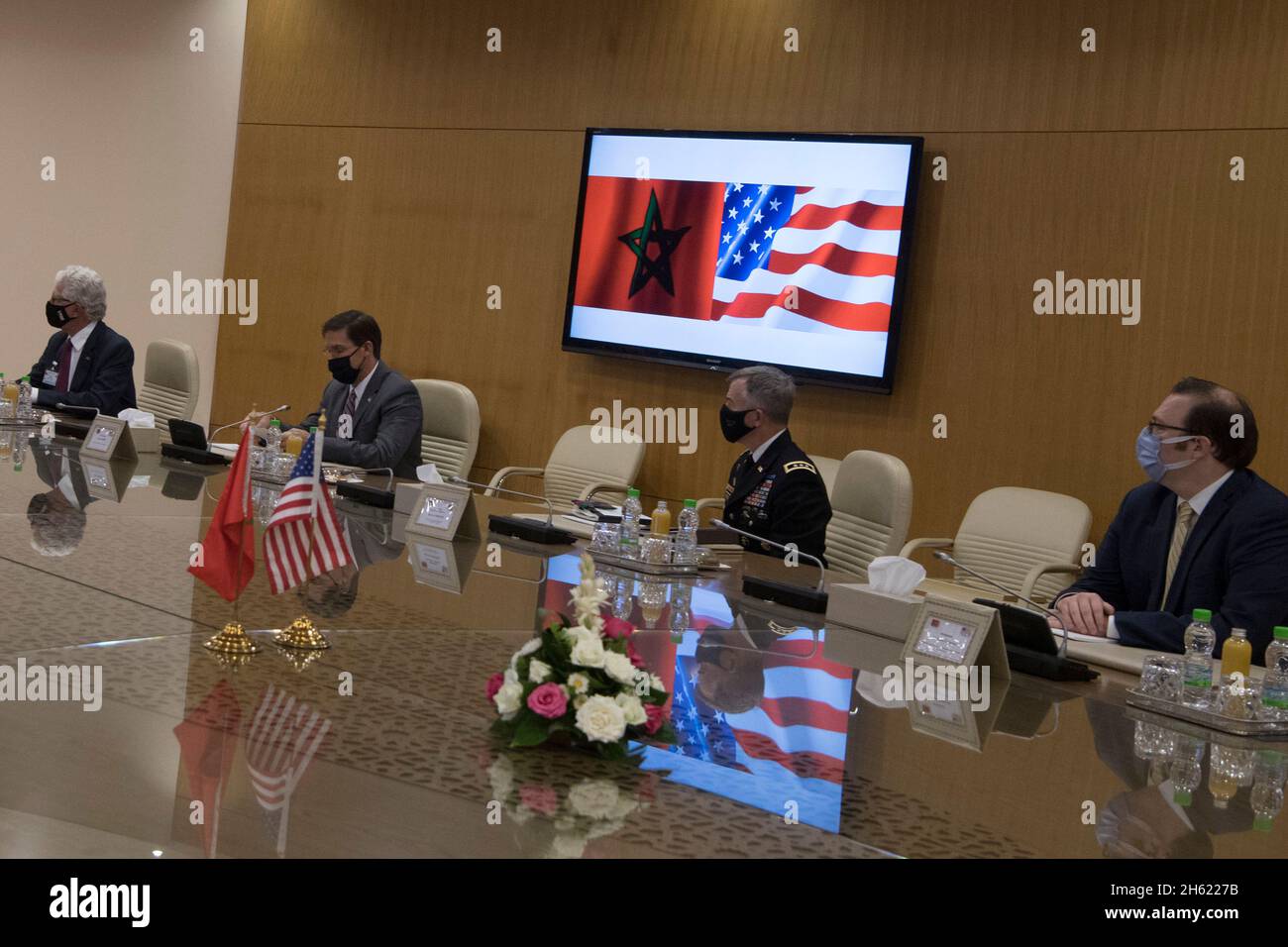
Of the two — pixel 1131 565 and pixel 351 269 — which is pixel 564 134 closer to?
pixel 351 269

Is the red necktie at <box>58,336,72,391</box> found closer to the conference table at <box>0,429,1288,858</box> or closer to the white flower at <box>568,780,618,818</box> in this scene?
the conference table at <box>0,429,1288,858</box>

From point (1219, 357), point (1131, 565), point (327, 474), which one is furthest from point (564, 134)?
point (1131, 565)

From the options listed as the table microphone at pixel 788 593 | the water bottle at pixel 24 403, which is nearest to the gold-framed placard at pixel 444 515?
the table microphone at pixel 788 593

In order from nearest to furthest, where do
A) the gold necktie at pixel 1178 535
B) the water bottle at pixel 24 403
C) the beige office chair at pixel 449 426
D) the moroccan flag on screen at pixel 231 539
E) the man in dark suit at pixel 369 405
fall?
the moroccan flag on screen at pixel 231 539 < the gold necktie at pixel 1178 535 < the man in dark suit at pixel 369 405 < the water bottle at pixel 24 403 < the beige office chair at pixel 449 426

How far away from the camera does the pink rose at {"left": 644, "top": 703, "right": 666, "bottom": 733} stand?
6.49 ft

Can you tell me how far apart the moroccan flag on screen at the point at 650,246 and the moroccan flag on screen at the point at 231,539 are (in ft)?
14.3

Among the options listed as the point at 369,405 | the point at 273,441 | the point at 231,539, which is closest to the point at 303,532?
the point at 231,539

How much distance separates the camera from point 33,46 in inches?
325

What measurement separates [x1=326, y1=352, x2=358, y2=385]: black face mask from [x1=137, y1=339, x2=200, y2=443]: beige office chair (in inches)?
66.9

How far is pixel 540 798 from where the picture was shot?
1.73 m

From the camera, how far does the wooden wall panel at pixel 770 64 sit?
5.52 meters

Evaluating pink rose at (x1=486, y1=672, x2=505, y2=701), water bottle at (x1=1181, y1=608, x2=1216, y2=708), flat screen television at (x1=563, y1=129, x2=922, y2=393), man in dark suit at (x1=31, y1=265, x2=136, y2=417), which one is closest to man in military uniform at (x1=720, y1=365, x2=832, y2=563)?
flat screen television at (x1=563, y1=129, x2=922, y2=393)

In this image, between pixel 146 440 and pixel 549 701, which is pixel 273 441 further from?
pixel 549 701

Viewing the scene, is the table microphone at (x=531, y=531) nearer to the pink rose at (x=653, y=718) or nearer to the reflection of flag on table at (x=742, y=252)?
the pink rose at (x=653, y=718)
